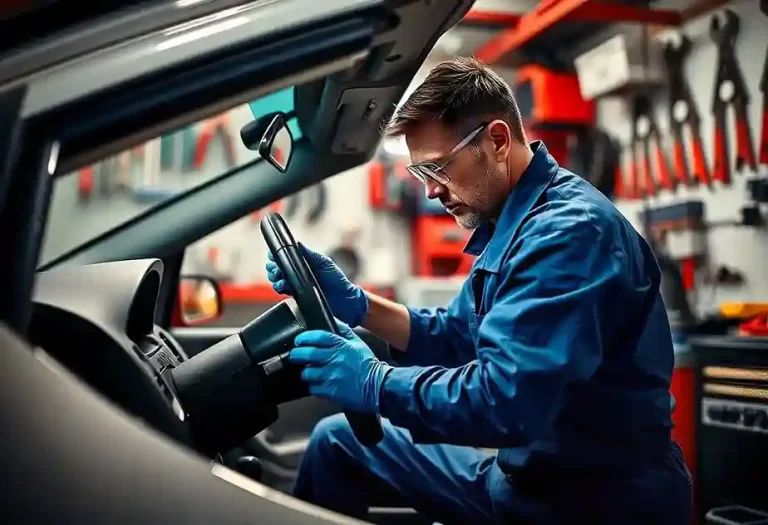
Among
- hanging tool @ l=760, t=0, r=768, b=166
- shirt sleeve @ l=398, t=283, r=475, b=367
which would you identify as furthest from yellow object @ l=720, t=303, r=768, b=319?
shirt sleeve @ l=398, t=283, r=475, b=367

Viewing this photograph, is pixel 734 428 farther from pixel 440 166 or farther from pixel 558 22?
pixel 558 22

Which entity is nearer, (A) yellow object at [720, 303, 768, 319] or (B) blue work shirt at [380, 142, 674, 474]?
(B) blue work shirt at [380, 142, 674, 474]

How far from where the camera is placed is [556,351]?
31.9 inches

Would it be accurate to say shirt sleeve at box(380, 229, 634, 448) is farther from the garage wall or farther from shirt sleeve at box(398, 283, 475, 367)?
the garage wall

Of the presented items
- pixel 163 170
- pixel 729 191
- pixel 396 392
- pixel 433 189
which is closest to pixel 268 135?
pixel 433 189

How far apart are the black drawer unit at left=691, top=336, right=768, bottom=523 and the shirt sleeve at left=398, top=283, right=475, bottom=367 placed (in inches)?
25.2

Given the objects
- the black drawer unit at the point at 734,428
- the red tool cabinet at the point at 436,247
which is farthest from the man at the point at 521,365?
the red tool cabinet at the point at 436,247

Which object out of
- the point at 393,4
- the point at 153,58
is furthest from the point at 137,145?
the point at 393,4

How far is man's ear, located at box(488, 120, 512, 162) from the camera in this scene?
105cm

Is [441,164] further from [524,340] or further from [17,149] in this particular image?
[17,149]

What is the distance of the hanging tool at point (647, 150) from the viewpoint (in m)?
2.87

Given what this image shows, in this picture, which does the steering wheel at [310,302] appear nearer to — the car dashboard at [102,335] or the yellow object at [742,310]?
the car dashboard at [102,335]

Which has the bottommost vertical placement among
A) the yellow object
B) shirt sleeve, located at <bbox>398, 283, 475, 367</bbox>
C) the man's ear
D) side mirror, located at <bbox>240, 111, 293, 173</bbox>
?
the yellow object

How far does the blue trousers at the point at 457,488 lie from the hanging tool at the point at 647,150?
203 centimetres
